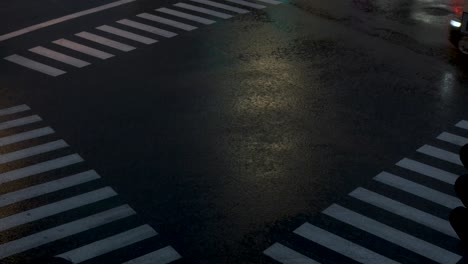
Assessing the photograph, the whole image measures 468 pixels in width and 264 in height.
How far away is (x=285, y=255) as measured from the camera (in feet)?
39.3

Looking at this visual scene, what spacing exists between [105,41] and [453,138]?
10681mm

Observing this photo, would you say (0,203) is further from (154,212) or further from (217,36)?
(217,36)

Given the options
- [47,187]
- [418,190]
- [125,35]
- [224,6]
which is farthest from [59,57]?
[418,190]

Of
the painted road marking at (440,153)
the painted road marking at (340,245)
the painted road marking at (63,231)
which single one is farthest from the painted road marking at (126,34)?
the painted road marking at (340,245)

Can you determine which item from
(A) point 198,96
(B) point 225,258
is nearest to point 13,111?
(A) point 198,96

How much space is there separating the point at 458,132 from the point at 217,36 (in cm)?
861

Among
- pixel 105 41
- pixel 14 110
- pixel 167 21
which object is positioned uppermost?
pixel 167 21

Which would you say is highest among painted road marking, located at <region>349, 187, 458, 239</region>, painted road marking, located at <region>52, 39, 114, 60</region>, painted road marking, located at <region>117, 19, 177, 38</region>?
painted road marking, located at <region>117, 19, 177, 38</region>

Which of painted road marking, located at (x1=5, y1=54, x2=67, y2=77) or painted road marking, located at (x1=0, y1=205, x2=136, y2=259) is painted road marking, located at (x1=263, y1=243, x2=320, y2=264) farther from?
painted road marking, located at (x1=5, y1=54, x2=67, y2=77)

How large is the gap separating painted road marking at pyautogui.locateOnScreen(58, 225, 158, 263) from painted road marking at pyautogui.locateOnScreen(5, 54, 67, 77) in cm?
841

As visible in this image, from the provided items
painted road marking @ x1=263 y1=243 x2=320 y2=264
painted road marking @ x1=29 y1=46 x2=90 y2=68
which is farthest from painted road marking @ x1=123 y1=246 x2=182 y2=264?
painted road marking @ x1=29 y1=46 x2=90 y2=68

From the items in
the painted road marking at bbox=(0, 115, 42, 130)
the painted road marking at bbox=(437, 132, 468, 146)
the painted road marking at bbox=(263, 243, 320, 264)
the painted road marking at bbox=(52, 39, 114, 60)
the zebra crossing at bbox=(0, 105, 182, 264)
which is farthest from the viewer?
the painted road marking at bbox=(52, 39, 114, 60)

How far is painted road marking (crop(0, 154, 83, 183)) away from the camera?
14.7m

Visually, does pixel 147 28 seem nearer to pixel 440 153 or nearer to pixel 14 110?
pixel 14 110
